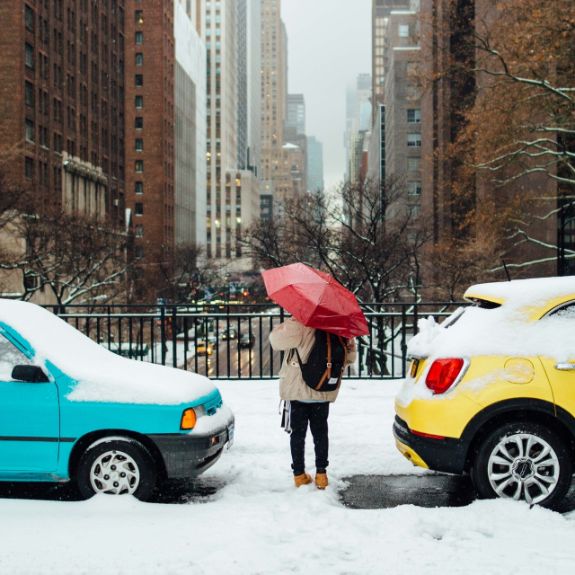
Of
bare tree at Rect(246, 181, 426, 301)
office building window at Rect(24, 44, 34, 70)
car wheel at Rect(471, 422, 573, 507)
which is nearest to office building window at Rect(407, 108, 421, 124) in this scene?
office building window at Rect(24, 44, 34, 70)

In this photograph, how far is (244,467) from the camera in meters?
6.46

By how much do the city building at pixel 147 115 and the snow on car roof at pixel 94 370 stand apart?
335 feet

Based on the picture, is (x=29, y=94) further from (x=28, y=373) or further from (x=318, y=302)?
(x=318, y=302)

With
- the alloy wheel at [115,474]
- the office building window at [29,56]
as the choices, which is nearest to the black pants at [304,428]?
the alloy wheel at [115,474]

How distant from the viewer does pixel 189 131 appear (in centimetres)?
13438

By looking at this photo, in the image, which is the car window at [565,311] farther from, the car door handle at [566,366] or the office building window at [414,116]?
the office building window at [414,116]

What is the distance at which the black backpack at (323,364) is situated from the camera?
5598 millimetres

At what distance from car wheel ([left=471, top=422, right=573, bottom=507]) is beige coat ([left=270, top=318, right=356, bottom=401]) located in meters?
1.28

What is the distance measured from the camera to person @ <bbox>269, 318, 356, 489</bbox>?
18.4 feet

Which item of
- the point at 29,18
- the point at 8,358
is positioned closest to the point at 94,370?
the point at 8,358

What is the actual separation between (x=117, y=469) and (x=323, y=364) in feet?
6.02

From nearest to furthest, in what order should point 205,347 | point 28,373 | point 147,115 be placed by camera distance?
1. point 28,373
2. point 205,347
3. point 147,115

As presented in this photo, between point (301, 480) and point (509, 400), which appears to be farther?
point (301, 480)

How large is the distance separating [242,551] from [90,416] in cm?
170
